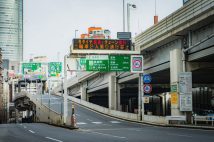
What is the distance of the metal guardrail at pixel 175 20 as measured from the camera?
3119 centimetres

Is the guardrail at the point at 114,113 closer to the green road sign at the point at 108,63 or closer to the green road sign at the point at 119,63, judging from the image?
the green road sign at the point at 119,63

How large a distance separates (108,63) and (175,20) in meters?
13.0

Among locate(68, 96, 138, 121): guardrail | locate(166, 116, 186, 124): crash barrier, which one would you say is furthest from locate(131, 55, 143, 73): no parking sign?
locate(166, 116, 186, 124): crash barrier

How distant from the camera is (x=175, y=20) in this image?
120 ft

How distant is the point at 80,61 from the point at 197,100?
47.7m

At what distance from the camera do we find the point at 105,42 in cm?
4531

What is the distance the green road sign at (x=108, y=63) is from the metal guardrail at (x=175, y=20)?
8.36ft

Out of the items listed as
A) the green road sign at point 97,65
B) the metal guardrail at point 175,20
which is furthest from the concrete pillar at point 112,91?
the metal guardrail at point 175,20

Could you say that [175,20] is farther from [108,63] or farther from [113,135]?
[113,135]

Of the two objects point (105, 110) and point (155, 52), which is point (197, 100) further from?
point (155, 52)

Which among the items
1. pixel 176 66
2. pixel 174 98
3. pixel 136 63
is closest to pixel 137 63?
pixel 136 63

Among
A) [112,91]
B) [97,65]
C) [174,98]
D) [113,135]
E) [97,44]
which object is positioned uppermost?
[97,44]

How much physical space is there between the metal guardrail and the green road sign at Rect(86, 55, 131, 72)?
2.55 m

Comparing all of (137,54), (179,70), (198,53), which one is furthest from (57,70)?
(198,53)
